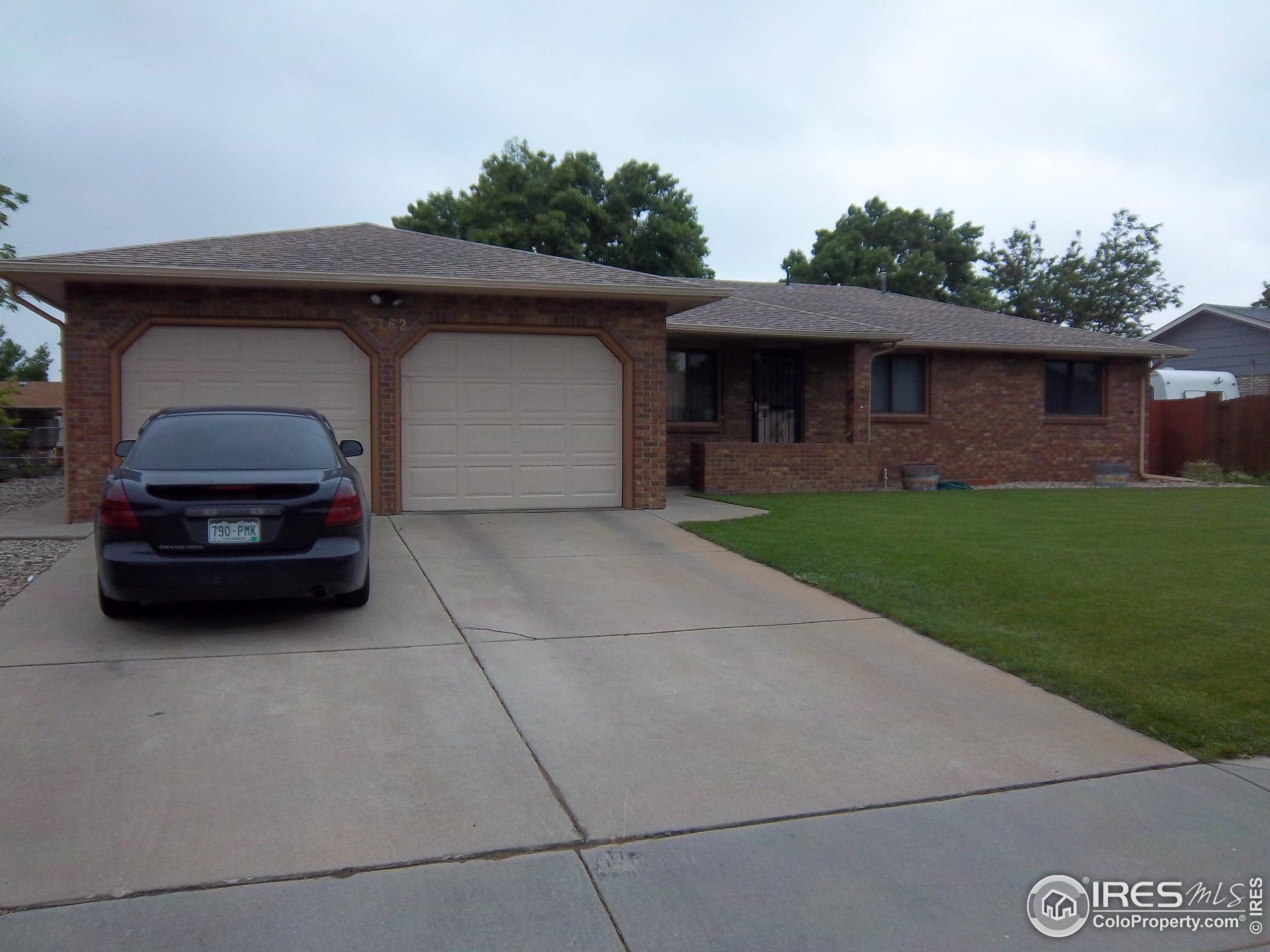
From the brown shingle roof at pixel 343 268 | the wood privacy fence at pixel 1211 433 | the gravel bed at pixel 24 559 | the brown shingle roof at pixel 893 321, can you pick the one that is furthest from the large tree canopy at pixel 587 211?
the gravel bed at pixel 24 559

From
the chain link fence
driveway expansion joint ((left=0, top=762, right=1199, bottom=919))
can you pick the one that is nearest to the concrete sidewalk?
the chain link fence

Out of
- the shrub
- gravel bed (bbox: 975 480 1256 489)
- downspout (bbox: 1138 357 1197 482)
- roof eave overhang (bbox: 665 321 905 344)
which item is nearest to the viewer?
roof eave overhang (bbox: 665 321 905 344)

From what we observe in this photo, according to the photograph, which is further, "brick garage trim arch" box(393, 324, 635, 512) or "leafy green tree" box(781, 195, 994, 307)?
"leafy green tree" box(781, 195, 994, 307)

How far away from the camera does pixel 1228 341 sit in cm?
3006

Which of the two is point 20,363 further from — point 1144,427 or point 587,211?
point 1144,427

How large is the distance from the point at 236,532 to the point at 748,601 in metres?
3.78

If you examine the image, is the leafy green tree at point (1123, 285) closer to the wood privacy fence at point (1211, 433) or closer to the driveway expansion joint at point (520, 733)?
the wood privacy fence at point (1211, 433)

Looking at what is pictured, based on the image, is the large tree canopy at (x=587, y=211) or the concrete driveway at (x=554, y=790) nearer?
the concrete driveway at (x=554, y=790)

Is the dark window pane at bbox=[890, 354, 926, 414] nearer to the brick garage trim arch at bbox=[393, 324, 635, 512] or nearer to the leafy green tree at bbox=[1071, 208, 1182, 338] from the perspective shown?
the brick garage trim arch at bbox=[393, 324, 635, 512]

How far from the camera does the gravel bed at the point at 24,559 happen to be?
7.96m

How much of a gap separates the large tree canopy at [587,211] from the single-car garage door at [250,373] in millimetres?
24241

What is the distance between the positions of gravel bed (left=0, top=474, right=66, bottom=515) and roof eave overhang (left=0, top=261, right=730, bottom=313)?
321cm

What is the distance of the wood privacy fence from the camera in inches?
838

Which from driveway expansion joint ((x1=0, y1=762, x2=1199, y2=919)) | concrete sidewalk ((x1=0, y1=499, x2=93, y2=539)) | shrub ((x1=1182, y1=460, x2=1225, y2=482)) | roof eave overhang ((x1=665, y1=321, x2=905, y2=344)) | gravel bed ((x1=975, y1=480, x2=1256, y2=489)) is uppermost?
roof eave overhang ((x1=665, y1=321, x2=905, y2=344))
